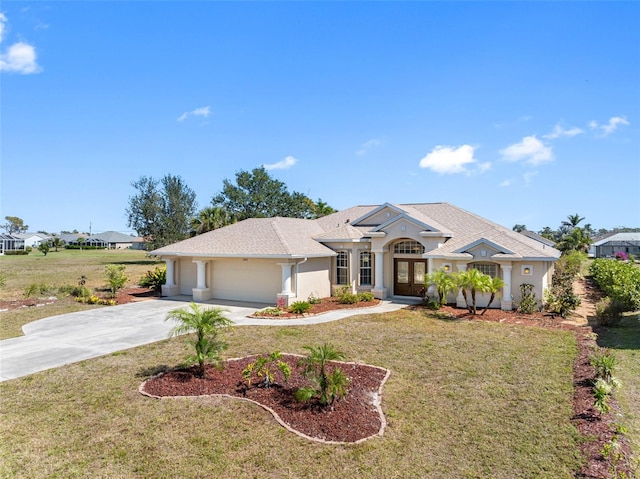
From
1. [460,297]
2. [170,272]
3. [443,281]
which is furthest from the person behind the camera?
[170,272]

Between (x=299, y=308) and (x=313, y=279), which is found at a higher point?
(x=313, y=279)

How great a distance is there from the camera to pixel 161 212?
176 feet

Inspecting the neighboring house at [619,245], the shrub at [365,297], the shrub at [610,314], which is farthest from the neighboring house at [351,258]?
A: the neighboring house at [619,245]

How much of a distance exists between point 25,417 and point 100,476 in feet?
9.92

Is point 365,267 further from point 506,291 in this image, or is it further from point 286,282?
point 506,291

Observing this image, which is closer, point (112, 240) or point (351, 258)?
point (351, 258)

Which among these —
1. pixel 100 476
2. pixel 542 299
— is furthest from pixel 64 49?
pixel 542 299

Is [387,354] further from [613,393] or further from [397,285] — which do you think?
[397,285]

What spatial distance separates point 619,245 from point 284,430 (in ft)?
283

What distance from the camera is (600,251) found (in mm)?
76312

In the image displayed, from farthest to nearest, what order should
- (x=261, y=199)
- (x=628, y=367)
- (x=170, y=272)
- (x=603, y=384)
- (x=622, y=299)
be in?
(x=261, y=199), (x=170, y=272), (x=622, y=299), (x=628, y=367), (x=603, y=384)

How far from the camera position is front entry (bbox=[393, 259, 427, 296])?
22172mm

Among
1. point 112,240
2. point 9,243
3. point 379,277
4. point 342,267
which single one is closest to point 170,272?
point 342,267

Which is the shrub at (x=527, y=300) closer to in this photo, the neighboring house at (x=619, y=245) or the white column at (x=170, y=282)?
the white column at (x=170, y=282)
